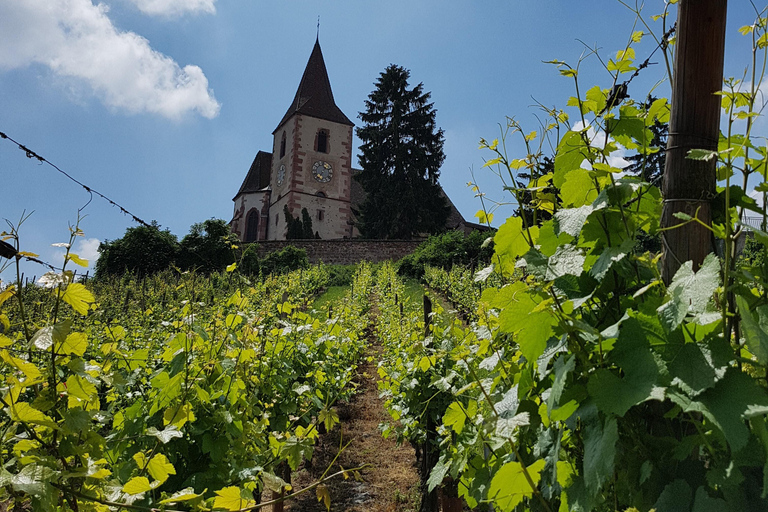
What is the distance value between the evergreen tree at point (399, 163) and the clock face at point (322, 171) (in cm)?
204

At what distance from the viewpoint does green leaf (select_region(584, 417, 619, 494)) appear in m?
0.76

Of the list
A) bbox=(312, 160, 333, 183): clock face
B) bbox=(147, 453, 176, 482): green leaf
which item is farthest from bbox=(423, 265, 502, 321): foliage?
bbox=(312, 160, 333, 183): clock face

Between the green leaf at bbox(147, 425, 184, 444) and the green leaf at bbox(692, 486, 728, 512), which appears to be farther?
the green leaf at bbox(147, 425, 184, 444)

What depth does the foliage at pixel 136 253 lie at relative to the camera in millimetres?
20453

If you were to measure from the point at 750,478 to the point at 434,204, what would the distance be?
31.4 meters

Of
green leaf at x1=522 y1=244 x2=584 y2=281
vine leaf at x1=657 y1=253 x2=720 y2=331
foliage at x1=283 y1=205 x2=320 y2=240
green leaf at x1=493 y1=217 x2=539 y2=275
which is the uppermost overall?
foliage at x1=283 y1=205 x2=320 y2=240

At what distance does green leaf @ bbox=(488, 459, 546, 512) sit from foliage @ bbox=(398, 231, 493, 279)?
48.1ft

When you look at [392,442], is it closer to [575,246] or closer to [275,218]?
[575,246]

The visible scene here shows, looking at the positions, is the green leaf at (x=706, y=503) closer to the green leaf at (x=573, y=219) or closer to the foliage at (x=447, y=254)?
the green leaf at (x=573, y=219)

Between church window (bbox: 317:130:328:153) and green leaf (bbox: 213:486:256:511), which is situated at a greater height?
church window (bbox: 317:130:328:153)

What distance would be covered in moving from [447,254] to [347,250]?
29.0 feet

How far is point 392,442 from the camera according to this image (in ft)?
17.1

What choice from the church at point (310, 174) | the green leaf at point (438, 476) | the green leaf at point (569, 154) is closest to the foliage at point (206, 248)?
the church at point (310, 174)

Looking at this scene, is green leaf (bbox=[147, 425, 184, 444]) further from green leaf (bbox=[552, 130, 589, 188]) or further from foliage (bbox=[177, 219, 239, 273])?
foliage (bbox=[177, 219, 239, 273])
